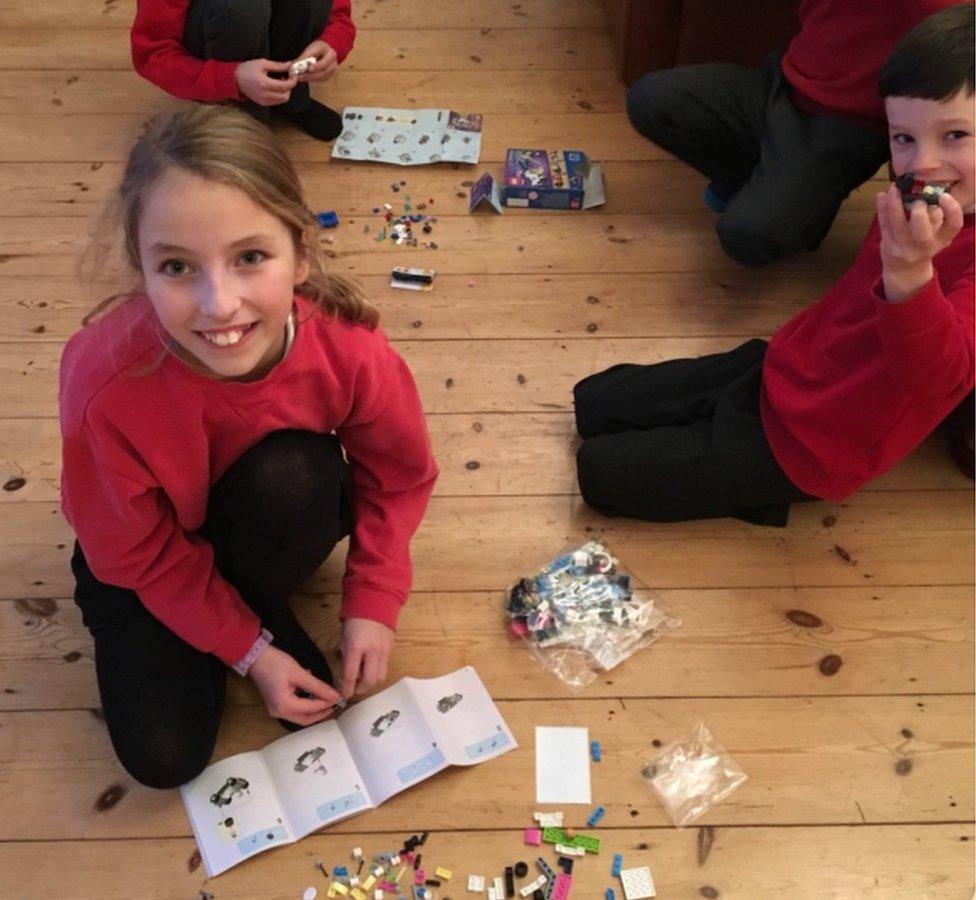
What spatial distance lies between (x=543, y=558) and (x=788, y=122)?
90 cm

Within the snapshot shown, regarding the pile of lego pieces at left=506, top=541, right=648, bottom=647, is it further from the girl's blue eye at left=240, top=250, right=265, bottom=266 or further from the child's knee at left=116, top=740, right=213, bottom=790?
the girl's blue eye at left=240, top=250, right=265, bottom=266

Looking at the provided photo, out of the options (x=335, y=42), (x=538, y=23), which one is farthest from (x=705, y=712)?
(x=538, y=23)

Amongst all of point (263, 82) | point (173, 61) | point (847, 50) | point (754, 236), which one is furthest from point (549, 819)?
point (173, 61)

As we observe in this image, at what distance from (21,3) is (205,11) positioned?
0.86 metres

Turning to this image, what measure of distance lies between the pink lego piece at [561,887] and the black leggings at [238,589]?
367 millimetres

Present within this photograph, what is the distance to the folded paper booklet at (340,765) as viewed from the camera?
3.72 ft

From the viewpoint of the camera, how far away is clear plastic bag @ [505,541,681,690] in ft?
4.25

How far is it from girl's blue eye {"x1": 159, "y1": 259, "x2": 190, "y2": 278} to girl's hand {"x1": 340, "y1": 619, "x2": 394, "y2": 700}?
489 mm

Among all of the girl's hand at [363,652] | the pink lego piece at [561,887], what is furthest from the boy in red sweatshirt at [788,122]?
the pink lego piece at [561,887]

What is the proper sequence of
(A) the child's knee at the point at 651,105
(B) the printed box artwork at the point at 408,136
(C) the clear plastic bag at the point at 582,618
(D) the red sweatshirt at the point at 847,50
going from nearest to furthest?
(C) the clear plastic bag at the point at 582,618, (D) the red sweatshirt at the point at 847,50, (A) the child's knee at the point at 651,105, (B) the printed box artwork at the point at 408,136

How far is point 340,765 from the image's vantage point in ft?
3.87

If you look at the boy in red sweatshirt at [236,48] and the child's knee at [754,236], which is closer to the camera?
the child's knee at [754,236]

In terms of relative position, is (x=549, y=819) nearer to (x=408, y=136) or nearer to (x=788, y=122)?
(x=788, y=122)

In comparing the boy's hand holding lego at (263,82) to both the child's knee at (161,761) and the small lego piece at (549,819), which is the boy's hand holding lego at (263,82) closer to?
the child's knee at (161,761)
